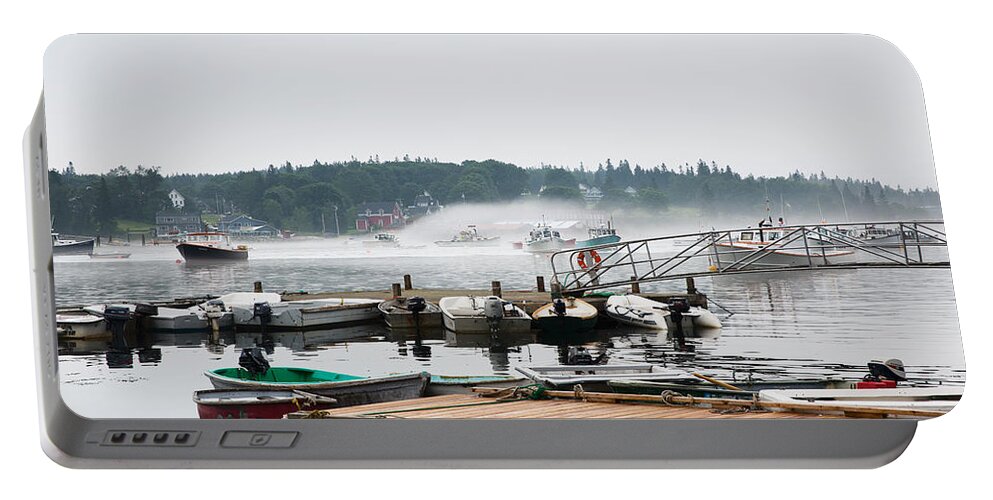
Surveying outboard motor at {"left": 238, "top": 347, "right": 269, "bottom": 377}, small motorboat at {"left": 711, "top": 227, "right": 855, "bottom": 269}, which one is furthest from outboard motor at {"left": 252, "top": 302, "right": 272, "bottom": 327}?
small motorboat at {"left": 711, "top": 227, "right": 855, "bottom": 269}

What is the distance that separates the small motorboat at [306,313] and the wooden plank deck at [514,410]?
1.04ft

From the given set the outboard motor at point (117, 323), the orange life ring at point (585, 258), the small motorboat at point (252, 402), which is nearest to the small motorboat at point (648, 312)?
the orange life ring at point (585, 258)

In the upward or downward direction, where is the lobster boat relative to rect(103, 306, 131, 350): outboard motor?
upward

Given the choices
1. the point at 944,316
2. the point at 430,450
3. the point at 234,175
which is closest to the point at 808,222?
the point at 944,316

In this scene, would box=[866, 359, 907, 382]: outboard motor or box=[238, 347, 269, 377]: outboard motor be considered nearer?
box=[866, 359, 907, 382]: outboard motor

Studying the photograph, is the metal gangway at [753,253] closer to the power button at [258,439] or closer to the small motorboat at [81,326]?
the power button at [258,439]

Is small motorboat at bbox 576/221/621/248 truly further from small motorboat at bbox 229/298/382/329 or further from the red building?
small motorboat at bbox 229/298/382/329

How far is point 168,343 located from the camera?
420 cm

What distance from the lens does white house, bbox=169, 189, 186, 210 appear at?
13.7ft

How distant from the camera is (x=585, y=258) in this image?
421 centimetres

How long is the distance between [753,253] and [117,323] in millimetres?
2285

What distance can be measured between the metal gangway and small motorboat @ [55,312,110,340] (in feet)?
5.32

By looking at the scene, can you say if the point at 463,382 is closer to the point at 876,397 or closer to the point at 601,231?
the point at 601,231

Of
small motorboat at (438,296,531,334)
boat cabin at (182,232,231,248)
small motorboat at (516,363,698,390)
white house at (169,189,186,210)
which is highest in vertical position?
white house at (169,189,186,210)
